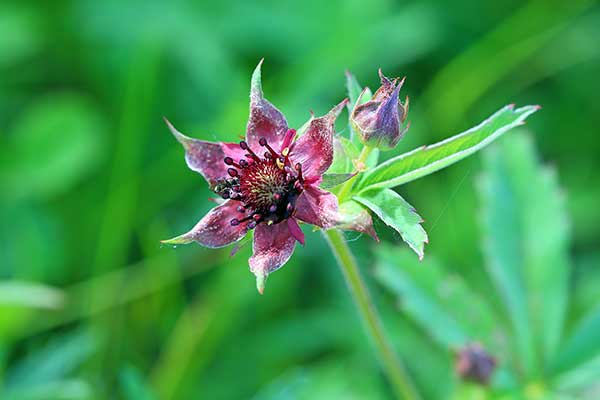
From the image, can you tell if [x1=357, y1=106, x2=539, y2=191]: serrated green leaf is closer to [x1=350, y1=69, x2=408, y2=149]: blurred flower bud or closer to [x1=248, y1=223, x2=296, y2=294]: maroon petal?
[x1=350, y1=69, x2=408, y2=149]: blurred flower bud

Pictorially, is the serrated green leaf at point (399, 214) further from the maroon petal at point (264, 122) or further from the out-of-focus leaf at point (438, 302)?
the out-of-focus leaf at point (438, 302)

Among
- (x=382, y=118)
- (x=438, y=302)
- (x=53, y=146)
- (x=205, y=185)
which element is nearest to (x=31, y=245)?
(x=53, y=146)

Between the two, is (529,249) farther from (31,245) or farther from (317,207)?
(31,245)

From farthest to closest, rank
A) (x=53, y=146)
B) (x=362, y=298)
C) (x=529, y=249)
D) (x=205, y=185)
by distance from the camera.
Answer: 1. (x=53, y=146)
2. (x=205, y=185)
3. (x=529, y=249)
4. (x=362, y=298)

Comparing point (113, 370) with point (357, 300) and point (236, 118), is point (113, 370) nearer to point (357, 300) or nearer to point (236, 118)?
point (236, 118)

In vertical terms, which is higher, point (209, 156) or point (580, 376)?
point (209, 156)

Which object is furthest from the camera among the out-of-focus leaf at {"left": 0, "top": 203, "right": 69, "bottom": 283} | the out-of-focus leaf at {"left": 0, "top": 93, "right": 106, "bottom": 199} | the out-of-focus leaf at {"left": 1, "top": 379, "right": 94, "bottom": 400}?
the out-of-focus leaf at {"left": 0, "top": 93, "right": 106, "bottom": 199}

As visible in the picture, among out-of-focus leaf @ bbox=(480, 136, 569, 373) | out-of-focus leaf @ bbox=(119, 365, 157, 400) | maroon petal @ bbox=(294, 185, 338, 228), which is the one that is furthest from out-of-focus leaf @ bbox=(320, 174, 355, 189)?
A: out-of-focus leaf @ bbox=(119, 365, 157, 400)
